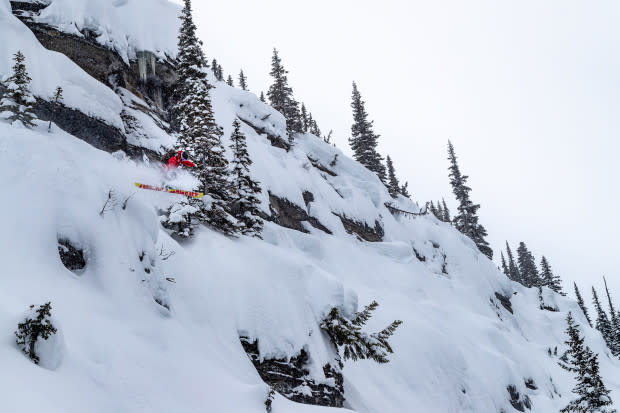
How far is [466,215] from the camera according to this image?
5450 cm

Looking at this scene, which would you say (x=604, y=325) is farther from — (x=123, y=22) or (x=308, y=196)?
(x=123, y=22)

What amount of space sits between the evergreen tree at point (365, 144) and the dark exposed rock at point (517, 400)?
92.2 ft

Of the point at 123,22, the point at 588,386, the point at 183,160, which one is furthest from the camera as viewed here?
the point at 123,22

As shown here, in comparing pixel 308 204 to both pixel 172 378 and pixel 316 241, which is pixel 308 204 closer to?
pixel 316 241

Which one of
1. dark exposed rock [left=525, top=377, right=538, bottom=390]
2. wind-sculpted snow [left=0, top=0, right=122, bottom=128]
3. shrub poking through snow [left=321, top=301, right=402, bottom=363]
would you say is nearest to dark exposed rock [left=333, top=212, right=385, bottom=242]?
dark exposed rock [left=525, top=377, right=538, bottom=390]

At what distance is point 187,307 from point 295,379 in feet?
13.5

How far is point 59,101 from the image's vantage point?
16.7 m

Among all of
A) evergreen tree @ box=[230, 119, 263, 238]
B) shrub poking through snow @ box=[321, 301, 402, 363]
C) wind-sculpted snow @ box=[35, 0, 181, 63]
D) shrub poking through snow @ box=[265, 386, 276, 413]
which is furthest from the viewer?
wind-sculpted snow @ box=[35, 0, 181, 63]

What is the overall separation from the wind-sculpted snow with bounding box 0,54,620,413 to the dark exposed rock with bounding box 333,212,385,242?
3027 mm

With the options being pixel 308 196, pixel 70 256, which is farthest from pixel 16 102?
pixel 308 196

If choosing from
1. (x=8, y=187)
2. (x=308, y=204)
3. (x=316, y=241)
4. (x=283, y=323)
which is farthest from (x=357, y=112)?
(x=8, y=187)

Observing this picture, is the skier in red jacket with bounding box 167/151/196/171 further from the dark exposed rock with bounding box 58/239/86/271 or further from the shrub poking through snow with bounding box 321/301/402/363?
the dark exposed rock with bounding box 58/239/86/271

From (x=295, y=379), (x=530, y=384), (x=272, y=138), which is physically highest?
(x=272, y=138)

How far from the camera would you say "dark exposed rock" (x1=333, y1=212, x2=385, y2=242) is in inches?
1304
